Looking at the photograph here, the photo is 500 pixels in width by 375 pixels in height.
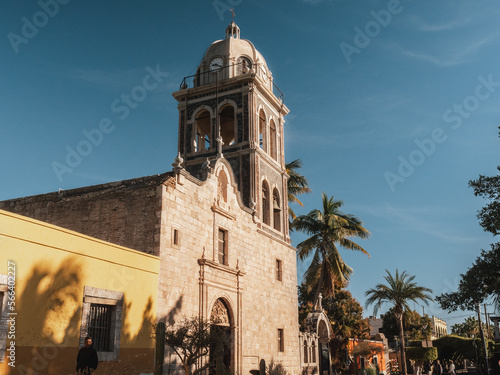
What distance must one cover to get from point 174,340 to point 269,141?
1547 centimetres

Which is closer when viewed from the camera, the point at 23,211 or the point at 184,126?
the point at 23,211

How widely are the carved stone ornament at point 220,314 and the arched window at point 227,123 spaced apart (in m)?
11.9

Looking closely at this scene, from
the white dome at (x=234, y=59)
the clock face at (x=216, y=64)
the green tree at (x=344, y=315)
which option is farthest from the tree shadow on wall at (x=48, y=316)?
the green tree at (x=344, y=315)

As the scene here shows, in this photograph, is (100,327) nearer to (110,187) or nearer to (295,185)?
(110,187)

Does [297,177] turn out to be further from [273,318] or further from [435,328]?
[435,328]

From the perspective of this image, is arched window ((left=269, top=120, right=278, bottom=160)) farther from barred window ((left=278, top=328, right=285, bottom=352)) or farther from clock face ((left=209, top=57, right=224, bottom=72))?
barred window ((left=278, top=328, right=285, bottom=352))

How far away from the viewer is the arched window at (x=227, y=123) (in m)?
28.5

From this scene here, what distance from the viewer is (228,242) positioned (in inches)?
827

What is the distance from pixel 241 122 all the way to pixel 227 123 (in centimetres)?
313

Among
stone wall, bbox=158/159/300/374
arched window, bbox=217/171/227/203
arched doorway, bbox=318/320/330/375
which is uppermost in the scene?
arched window, bbox=217/171/227/203

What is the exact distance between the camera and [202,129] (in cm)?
2936

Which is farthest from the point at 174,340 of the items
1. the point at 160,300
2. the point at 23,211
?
the point at 23,211

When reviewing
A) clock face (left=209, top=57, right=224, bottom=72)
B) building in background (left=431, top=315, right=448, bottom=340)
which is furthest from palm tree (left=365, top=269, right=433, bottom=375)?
building in background (left=431, top=315, right=448, bottom=340)

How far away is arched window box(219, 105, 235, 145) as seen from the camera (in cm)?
2853
